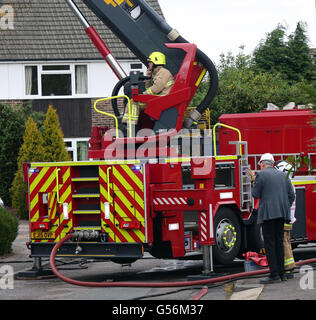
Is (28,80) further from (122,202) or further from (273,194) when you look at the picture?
(273,194)

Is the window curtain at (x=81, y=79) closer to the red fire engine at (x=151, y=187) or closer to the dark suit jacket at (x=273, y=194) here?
the red fire engine at (x=151, y=187)

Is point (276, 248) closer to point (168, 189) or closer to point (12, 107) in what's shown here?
point (168, 189)

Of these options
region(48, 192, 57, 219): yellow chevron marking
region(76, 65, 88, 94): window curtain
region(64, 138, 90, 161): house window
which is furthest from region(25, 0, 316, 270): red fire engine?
region(76, 65, 88, 94): window curtain

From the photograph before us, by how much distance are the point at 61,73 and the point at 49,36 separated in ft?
5.49

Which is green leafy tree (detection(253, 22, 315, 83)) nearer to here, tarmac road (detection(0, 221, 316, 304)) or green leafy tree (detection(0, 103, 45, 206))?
green leafy tree (detection(0, 103, 45, 206))

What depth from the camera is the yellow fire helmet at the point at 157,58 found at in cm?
1449

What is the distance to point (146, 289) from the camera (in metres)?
12.2

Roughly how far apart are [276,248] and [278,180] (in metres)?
0.99

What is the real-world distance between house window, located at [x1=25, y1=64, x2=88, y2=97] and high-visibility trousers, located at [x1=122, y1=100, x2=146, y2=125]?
59.4ft

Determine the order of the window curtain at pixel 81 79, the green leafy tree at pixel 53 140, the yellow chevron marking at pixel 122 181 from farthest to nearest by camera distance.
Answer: the window curtain at pixel 81 79
the green leafy tree at pixel 53 140
the yellow chevron marking at pixel 122 181

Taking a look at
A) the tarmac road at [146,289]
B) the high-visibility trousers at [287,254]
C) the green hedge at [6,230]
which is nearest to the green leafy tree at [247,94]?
the tarmac road at [146,289]

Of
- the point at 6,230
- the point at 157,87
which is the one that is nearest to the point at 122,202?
the point at 157,87

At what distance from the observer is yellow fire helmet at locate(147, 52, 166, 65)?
14.5 m

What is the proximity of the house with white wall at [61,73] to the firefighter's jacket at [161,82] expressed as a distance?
1709cm
